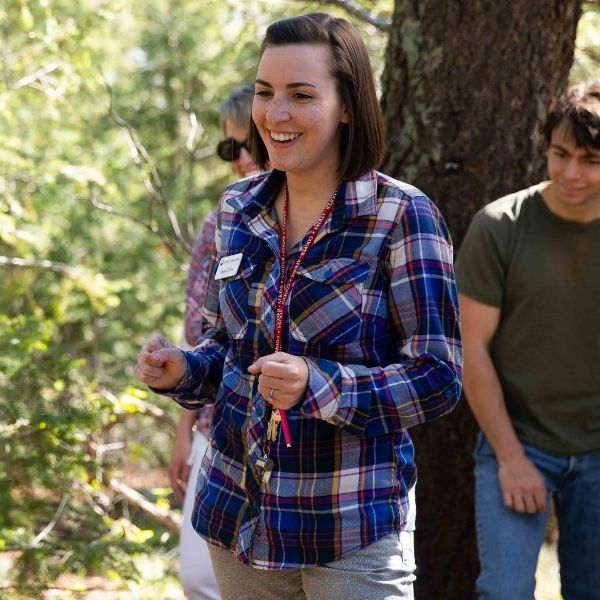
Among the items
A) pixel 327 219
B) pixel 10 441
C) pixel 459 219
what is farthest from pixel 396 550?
pixel 10 441

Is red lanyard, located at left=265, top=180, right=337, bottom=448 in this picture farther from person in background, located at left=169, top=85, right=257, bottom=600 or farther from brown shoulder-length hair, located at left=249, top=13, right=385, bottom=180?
person in background, located at left=169, top=85, right=257, bottom=600

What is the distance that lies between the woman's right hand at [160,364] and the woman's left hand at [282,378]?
336mm

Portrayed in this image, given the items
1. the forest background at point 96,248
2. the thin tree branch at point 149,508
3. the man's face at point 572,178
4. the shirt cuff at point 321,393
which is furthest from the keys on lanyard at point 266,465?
the thin tree branch at point 149,508

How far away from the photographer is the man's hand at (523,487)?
292cm

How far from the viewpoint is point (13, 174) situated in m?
6.79

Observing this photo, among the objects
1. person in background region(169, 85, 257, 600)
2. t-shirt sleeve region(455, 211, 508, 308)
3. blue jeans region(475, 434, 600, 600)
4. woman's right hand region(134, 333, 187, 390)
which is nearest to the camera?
woman's right hand region(134, 333, 187, 390)

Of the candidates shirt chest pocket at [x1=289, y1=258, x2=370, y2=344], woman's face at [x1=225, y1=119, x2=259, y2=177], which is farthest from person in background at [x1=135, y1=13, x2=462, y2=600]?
woman's face at [x1=225, y1=119, x2=259, y2=177]

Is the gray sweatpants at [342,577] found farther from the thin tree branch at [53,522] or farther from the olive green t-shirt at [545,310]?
the thin tree branch at [53,522]

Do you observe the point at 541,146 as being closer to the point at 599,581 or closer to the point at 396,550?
the point at 599,581

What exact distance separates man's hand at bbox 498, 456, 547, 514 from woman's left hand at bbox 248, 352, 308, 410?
1268 mm

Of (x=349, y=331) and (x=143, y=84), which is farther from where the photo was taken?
(x=143, y=84)

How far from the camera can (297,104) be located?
2.08 meters

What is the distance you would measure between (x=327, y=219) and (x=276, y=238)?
0.13 meters

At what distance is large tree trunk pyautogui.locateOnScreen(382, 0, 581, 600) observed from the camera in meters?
3.48
